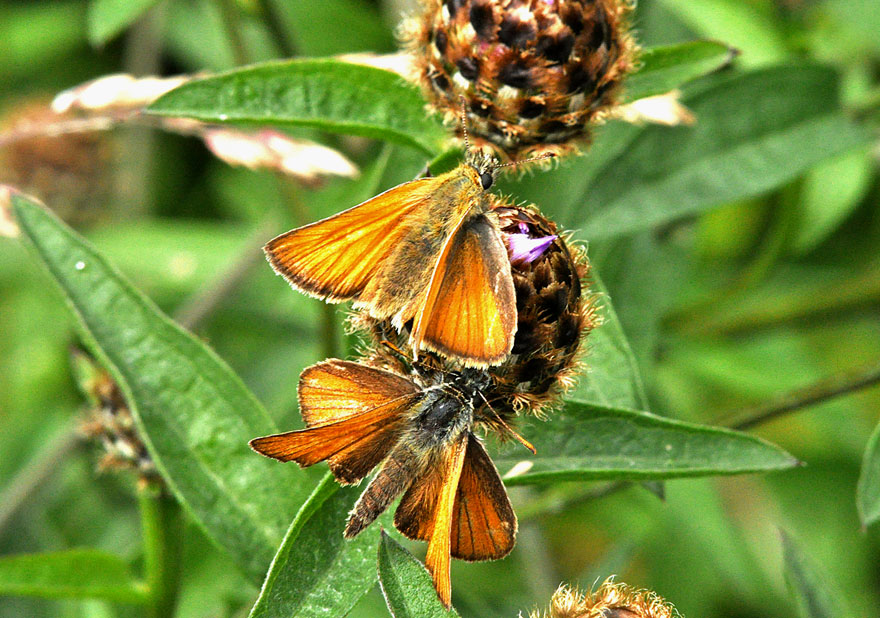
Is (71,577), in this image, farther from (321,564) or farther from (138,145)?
(138,145)

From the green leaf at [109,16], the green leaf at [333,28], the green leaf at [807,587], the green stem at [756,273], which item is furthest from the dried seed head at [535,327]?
the green leaf at [333,28]

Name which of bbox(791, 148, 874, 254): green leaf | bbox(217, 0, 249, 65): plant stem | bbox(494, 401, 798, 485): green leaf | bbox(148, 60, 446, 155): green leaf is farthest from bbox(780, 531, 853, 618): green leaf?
bbox(217, 0, 249, 65): plant stem

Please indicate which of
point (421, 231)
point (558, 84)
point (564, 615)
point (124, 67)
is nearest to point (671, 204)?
point (558, 84)

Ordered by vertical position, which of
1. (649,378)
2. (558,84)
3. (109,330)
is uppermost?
(558,84)

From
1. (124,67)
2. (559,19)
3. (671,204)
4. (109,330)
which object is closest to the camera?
(559,19)

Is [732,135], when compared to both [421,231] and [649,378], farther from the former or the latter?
[421,231]

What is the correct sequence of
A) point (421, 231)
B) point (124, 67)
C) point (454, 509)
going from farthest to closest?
point (124, 67)
point (421, 231)
point (454, 509)

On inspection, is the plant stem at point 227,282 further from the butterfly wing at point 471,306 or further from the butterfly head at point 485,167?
the butterfly wing at point 471,306

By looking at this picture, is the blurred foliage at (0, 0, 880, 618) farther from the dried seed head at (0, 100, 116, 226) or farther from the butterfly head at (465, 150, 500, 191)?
the butterfly head at (465, 150, 500, 191)
